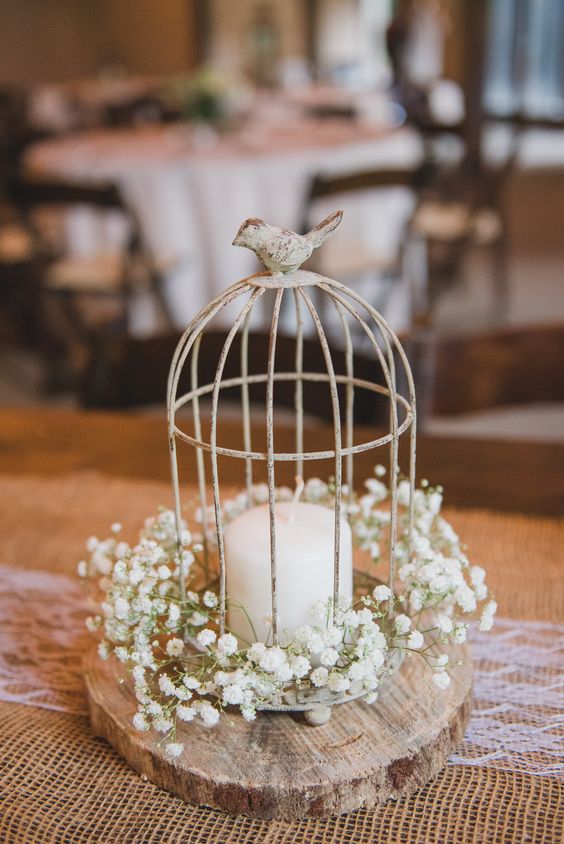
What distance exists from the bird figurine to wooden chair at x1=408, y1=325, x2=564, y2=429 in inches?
30.0

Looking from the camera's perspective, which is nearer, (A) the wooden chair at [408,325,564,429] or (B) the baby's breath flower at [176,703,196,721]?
(B) the baby's breath flower at [176,703,196,721]

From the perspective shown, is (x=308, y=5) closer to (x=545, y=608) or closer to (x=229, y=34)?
(x=229, y=34)

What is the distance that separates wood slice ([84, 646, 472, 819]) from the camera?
1.83 feet

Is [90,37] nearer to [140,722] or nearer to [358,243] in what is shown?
[358,243]

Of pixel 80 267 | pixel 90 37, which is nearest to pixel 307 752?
pixel 80 267

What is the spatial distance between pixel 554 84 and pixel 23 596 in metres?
7.84

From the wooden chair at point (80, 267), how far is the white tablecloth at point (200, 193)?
0.42 ft

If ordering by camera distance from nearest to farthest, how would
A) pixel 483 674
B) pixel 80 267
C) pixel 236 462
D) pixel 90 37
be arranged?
pixel 483 674, pixel 236 462, pixel 80 267, pixel 90 37

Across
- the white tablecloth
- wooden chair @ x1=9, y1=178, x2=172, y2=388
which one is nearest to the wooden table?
wooden chair @ x1=9, y1=178, x2=172, y2=388

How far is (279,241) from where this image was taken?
0.54 m

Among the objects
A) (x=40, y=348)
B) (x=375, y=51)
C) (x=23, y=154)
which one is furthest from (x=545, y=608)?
(x=375, y=51)

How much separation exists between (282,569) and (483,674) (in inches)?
9.1

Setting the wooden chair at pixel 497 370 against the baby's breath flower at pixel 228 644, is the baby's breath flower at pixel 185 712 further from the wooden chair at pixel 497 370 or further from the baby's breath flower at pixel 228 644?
the wooden chair at pixel 497 370

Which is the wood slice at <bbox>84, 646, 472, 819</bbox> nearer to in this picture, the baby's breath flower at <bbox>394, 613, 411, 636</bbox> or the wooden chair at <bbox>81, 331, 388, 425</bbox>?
the baby's breath flower at <bbox>394, 613, 411, 636</bbox>
